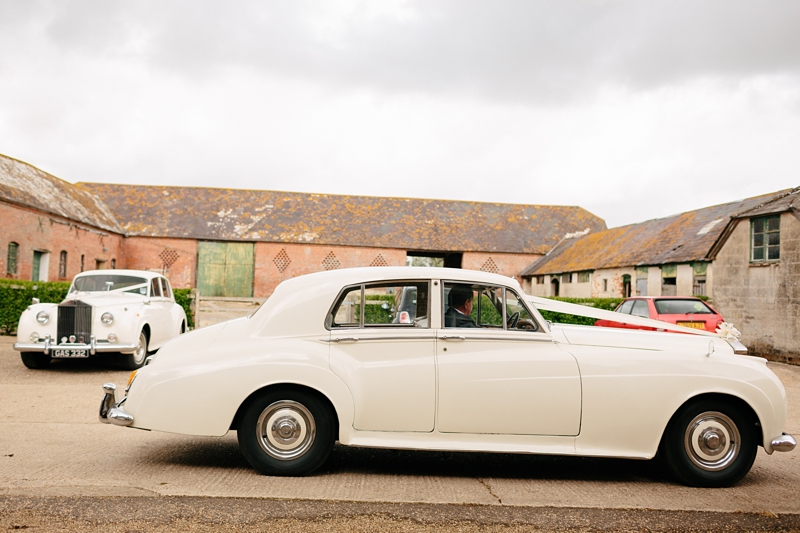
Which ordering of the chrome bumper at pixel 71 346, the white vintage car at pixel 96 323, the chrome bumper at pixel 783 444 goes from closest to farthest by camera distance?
the chrome bumper at pixel 783 444, the chrome bumper at pixel 71 346, the white vintage car at pixel 96 323

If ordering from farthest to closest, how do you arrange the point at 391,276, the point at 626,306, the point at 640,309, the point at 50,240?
the point at 50,240, the point at 626,306, the point at 640,309, the point at 391,276

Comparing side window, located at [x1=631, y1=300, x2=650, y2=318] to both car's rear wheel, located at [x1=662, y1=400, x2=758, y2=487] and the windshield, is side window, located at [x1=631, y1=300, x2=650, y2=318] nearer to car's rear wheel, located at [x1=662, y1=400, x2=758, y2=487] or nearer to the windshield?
car's rear wheel, located at [x1=662, y1=400, x2=758, y2=487]

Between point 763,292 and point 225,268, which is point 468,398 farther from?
point 225,268

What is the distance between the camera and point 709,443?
461cm

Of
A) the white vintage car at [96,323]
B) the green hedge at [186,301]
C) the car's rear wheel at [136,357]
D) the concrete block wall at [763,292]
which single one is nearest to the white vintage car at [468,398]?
the white vintage car at [96,323]

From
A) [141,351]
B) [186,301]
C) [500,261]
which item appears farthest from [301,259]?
[141,351]

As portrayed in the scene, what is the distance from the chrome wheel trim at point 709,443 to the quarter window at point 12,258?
26.2m

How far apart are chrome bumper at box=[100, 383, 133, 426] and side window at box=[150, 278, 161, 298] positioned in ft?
23.5

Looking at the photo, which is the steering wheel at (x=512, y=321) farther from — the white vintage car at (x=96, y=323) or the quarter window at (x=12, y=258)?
the quarter window at (x=12, y=258)

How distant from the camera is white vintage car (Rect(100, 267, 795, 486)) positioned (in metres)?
4.55

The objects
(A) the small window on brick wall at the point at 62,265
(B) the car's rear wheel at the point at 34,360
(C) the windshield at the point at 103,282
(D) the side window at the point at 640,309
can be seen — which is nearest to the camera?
(B) the car's rear wheel at the point at 34,360

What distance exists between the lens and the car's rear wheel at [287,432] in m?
4.54

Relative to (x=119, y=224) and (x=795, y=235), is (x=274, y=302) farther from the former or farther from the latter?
(x=119, y=224)

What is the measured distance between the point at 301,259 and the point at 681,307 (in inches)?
981
